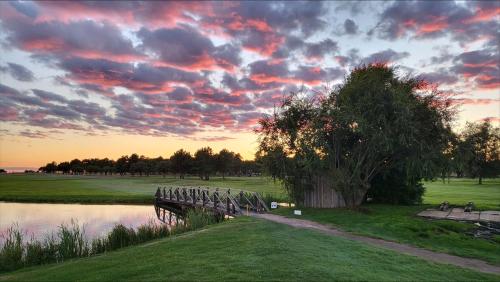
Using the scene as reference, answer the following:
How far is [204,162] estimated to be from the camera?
122812 millimetres

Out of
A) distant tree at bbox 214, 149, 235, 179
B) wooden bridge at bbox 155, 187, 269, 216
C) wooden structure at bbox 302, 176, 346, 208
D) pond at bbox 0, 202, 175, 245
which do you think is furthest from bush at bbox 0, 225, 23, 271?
distant tree at bbox 214, 149, 235, 179

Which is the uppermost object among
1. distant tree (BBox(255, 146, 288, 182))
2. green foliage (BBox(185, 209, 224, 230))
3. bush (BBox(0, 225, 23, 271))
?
distant tree (BBox(255, 146, 288, 182))

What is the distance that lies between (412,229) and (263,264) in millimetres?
12485

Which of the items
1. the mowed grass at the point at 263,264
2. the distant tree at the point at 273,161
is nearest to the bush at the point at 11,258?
the mowed grass at the point at 263,264

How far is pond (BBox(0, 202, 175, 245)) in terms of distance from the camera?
3038cm

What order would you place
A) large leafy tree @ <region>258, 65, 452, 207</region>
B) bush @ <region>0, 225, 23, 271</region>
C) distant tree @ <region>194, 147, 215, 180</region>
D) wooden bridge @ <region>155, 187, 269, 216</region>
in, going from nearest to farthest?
bush @ <region>0, 225, 23, 271</region> < large leafy tree @ <region>258, 65, 452, 207</region> < wooden bridge @ <region>155, 187, 269, 216</region> < distant tree @ <region>194, 147, 215, 180</region>

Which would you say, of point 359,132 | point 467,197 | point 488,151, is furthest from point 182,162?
point 359,132

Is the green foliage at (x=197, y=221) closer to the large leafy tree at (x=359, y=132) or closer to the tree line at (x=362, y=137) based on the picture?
the tree line at (x=362, y=137)

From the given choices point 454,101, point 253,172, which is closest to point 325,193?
point 454,101

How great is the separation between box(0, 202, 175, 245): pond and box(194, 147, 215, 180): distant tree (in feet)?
235

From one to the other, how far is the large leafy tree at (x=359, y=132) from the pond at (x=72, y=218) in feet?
50.1

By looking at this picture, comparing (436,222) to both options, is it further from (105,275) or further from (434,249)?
(105,275)

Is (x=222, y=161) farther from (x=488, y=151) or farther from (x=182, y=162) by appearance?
(x=488, y=151)

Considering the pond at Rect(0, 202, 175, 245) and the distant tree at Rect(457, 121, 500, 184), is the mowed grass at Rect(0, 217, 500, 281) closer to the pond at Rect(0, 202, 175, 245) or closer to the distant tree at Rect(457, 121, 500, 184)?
the pond at Rect(0, 202, 175, 245)
